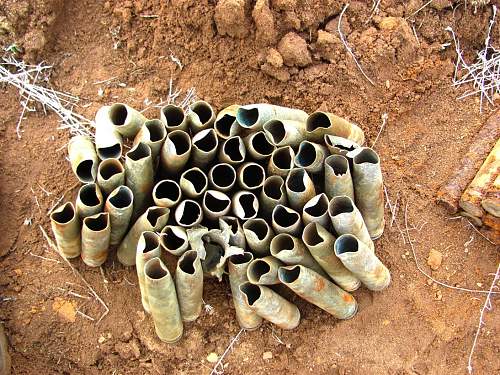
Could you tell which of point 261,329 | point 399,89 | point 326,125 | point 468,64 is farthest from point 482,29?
point 261,329

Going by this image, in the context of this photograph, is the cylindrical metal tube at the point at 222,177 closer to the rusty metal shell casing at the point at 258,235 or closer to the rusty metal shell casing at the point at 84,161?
the rusty metal shell casing at the point at 258,235

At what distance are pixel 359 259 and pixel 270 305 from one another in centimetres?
51

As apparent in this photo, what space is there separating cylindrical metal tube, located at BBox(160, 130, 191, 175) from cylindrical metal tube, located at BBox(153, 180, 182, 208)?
0.10 metres

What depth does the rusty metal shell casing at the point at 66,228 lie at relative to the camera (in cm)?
349

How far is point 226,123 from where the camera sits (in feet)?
12.4

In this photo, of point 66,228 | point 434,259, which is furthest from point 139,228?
point 434,259

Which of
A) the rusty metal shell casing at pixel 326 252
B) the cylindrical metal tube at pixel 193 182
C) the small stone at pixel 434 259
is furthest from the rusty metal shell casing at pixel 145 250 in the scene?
the small stone at pixel 434 259

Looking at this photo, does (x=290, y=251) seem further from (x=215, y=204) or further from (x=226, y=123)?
(x=226, y=123)

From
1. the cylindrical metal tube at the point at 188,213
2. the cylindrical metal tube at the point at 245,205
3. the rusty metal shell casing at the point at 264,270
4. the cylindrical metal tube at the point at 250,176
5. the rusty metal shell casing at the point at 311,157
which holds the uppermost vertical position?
the rusty metal shell casing at the point at 311,157

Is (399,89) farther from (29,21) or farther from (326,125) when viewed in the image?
(29,21)

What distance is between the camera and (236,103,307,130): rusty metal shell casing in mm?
3689

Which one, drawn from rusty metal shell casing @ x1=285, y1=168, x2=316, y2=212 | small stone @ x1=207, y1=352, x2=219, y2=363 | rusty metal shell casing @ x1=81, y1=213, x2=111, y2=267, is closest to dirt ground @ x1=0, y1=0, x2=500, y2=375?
small stone @ x1=207, y1=352, x2=219, y2=363

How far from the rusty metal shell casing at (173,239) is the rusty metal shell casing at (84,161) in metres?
0.50

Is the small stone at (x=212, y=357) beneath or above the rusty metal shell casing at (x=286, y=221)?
beneath
